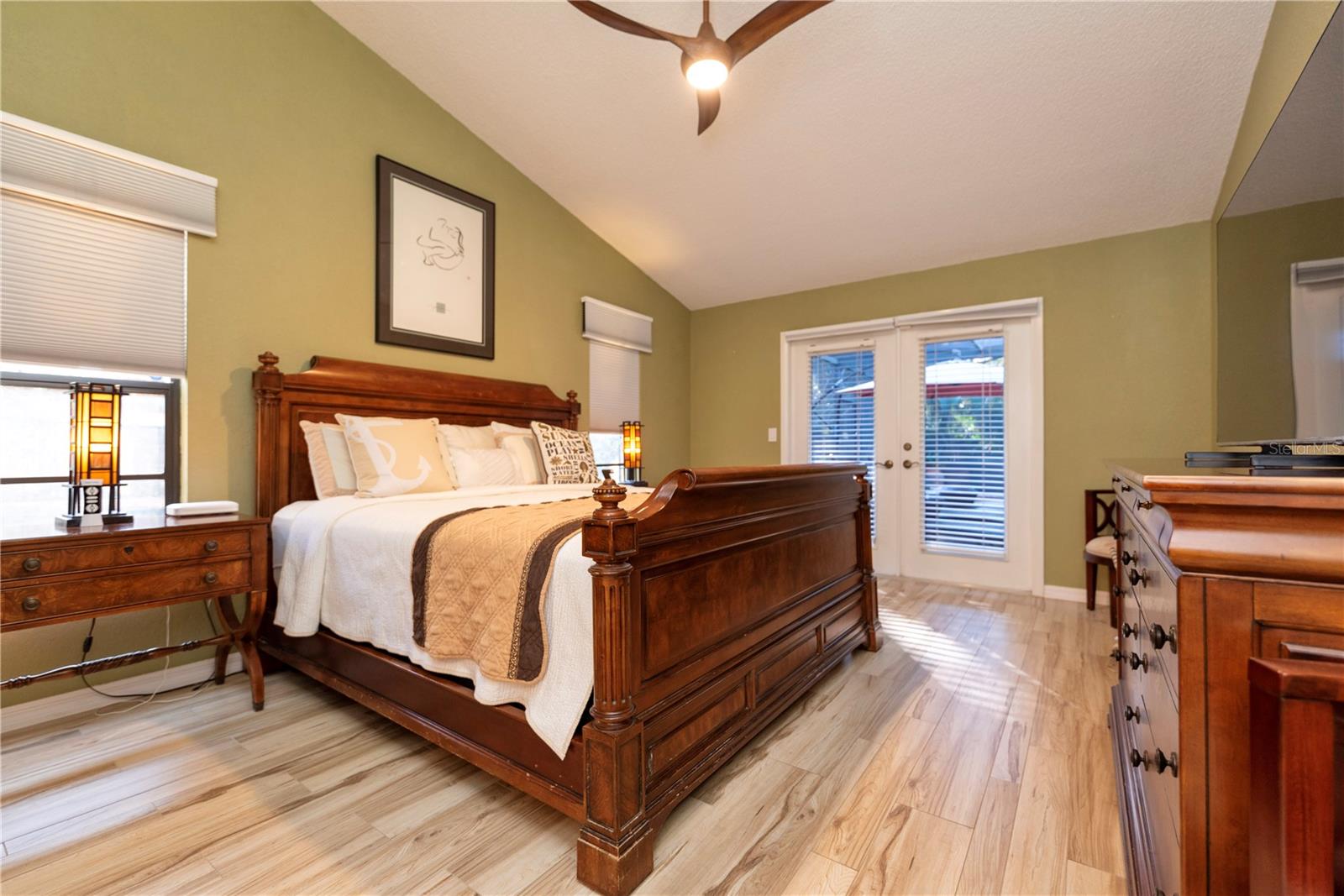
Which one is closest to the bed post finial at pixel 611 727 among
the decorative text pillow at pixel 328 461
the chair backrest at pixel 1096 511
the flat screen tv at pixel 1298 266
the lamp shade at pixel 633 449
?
the flat screen tv at pixel 1298 266

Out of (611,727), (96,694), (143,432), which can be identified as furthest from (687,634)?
(143,432)

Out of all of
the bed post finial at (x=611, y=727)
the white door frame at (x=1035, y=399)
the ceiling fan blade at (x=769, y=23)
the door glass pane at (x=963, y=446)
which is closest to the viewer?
the bed post finial at (x=611, y=727)

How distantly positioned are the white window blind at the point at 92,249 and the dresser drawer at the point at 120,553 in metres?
0.89

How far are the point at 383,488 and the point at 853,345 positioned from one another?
143 inches

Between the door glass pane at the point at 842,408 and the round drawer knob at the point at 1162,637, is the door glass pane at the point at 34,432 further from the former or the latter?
the door glass pane at the point at 842,408

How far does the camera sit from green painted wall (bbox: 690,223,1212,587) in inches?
135

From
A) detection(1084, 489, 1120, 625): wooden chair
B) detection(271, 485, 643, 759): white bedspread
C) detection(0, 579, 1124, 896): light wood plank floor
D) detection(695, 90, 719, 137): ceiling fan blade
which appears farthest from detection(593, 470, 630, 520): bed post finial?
detection(1084, 489, 1120, 625): wooden chair

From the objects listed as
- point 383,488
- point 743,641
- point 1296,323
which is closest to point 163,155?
point 383,488

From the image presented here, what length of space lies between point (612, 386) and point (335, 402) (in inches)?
84.6

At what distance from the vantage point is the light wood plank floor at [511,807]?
137 centimetres

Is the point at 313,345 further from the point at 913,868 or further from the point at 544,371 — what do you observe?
the point at 913,868

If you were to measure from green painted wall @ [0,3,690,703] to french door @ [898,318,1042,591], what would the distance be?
3.23m

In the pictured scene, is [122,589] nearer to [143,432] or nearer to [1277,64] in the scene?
[143,432]

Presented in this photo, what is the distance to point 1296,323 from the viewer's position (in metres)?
1.29
